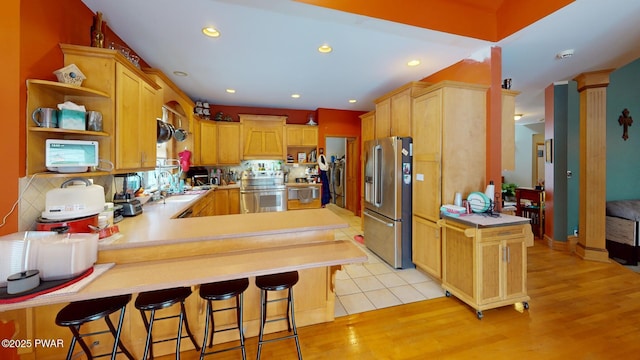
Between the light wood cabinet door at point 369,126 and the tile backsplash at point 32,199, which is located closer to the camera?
the tile backsplash at point 32,199

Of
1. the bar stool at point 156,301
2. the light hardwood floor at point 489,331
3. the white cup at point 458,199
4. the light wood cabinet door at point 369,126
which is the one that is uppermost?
the light wood cabinet door at point 369,126

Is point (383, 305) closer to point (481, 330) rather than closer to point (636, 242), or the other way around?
point (481, 330)

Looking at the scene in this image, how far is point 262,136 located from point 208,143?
115 cm

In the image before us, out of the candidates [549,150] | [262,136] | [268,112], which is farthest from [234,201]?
[549,150]

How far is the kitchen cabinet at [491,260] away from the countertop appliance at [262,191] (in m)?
3.79

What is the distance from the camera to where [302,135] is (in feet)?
18.6

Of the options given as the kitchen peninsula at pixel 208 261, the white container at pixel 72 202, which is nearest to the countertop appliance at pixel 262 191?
the kitchen peninsula at pixel 208 261

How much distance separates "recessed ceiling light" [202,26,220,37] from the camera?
236 centimetres

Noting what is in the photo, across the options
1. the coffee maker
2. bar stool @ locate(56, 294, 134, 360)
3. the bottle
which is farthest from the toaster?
the bottle

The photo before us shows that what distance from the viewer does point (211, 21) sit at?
2.24 m

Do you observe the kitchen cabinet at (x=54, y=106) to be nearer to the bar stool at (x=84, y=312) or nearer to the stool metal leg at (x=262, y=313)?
the bar stool at (x=84, y=312)

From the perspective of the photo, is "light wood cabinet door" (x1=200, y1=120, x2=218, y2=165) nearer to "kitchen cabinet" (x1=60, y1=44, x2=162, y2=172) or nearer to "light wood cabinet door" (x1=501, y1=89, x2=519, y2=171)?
"kitchen cabinet" (x1=60, y1=44, x2=162, y2=172)

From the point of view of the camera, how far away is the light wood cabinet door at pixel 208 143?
16.4 ft

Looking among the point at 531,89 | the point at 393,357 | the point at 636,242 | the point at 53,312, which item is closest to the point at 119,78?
the point at 53,312
